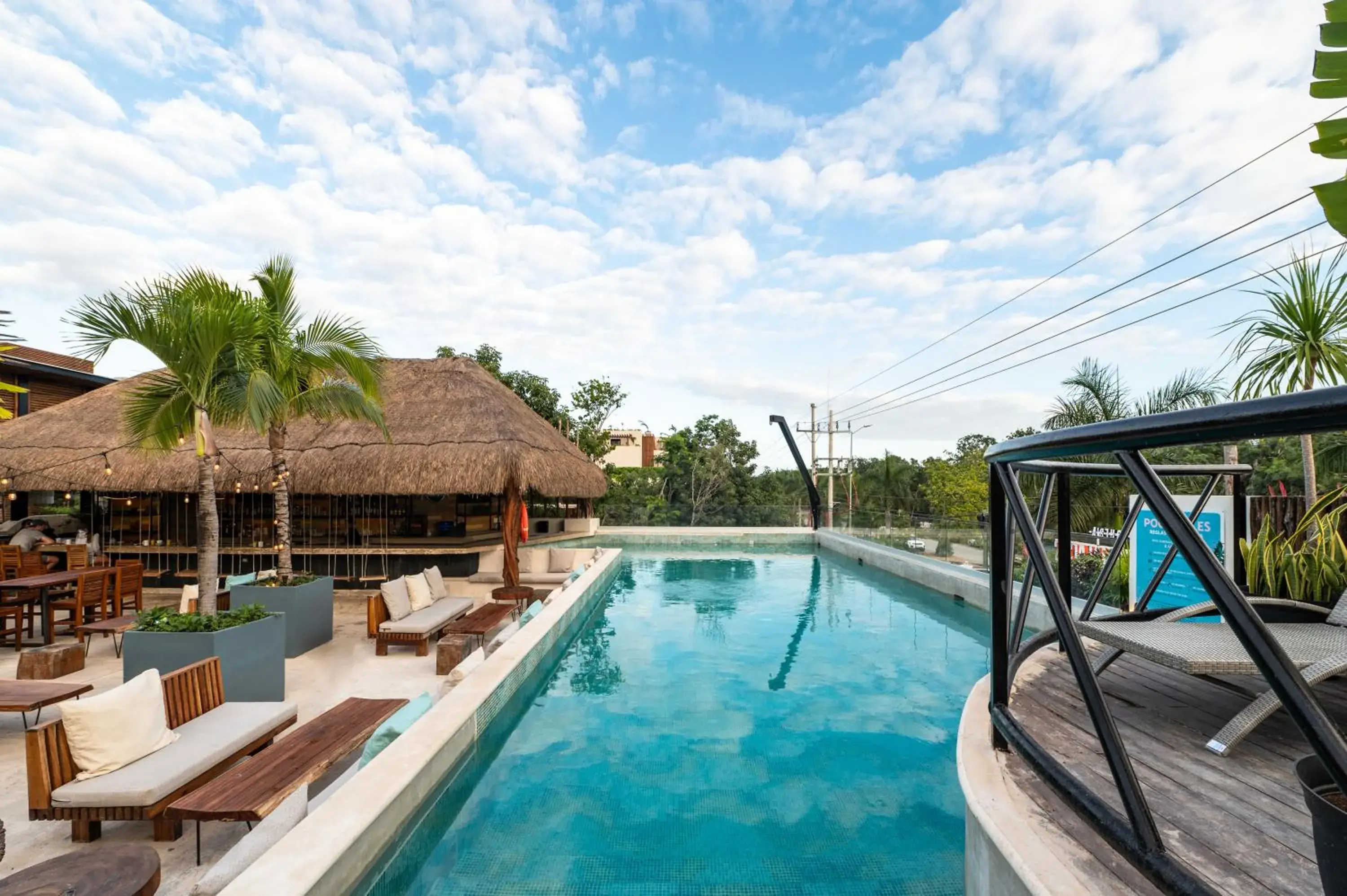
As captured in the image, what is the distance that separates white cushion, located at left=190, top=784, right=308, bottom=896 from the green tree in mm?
21121

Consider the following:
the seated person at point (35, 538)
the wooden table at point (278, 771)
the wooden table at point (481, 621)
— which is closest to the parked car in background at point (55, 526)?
the seated person at point (35, 538)

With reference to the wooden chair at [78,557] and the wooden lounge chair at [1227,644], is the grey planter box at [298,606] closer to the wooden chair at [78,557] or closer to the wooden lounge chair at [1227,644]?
Result: the wooden chair at [78,557]

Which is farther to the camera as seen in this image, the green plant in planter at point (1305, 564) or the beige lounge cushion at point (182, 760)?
the green plant in planter at point (1305, 564)

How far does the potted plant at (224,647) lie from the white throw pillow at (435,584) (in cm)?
294

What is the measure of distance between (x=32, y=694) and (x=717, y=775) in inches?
186

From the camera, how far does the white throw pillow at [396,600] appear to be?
6.78 metres

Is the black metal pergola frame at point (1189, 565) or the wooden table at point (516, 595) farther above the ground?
the black metal pergola frame at point (1189, 565)

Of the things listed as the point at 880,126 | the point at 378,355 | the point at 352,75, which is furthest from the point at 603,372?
the point at 378,355

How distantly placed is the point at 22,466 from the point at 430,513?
777cm

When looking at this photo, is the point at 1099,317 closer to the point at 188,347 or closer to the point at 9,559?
the point at 188,347

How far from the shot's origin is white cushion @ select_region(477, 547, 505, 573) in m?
12.6

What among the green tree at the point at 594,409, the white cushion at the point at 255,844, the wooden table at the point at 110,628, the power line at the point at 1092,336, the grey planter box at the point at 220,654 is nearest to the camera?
the white cushion at the point at 255,844

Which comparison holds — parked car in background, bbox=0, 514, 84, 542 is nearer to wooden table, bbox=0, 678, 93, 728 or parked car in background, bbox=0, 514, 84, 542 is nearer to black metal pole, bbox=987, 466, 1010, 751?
wooden table, bbox=0, 678, 93, 728

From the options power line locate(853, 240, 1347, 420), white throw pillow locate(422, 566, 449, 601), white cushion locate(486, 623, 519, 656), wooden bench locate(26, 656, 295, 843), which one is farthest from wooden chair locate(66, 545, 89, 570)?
power line locate(853, 240, 1347, 420)
